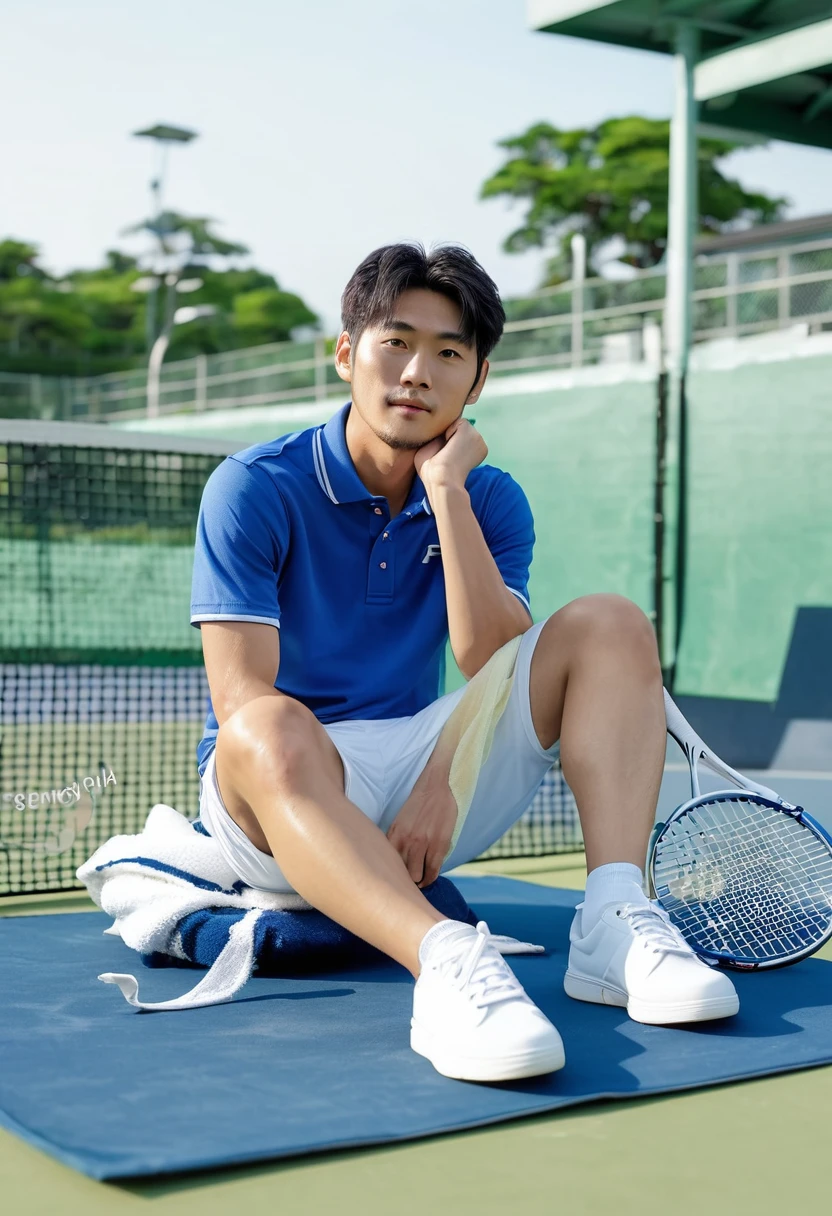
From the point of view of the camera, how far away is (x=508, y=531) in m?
2.98

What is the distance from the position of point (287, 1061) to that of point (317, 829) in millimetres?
348

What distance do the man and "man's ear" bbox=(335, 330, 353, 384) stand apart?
0.04 feet

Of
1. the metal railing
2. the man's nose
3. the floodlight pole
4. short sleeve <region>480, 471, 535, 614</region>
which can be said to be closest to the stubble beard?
the man's nose

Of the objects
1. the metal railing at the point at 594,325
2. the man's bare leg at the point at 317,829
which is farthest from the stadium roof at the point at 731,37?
the man's bare leg at the point at 317,829

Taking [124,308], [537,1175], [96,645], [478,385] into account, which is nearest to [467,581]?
[478,385]

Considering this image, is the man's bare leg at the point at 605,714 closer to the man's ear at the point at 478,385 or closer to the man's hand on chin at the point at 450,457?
the man's hand on chin at the point at 450,457

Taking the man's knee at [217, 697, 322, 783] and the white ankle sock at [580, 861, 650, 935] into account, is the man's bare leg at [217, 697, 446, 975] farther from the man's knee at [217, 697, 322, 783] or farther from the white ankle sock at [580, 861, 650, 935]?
the white ankle sock at [580, 861, 650, 935]

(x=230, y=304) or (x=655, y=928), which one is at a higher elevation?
(x=230, y=304)

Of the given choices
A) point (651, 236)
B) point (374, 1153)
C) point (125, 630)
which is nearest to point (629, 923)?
point (374, 1153)

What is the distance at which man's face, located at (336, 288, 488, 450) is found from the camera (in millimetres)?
2750

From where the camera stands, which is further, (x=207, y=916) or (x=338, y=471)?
(x=338, y=471)

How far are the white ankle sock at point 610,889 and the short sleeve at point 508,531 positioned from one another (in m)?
0.67

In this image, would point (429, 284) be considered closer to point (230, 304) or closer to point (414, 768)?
point (414, 768)

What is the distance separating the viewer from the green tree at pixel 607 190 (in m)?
42.8
